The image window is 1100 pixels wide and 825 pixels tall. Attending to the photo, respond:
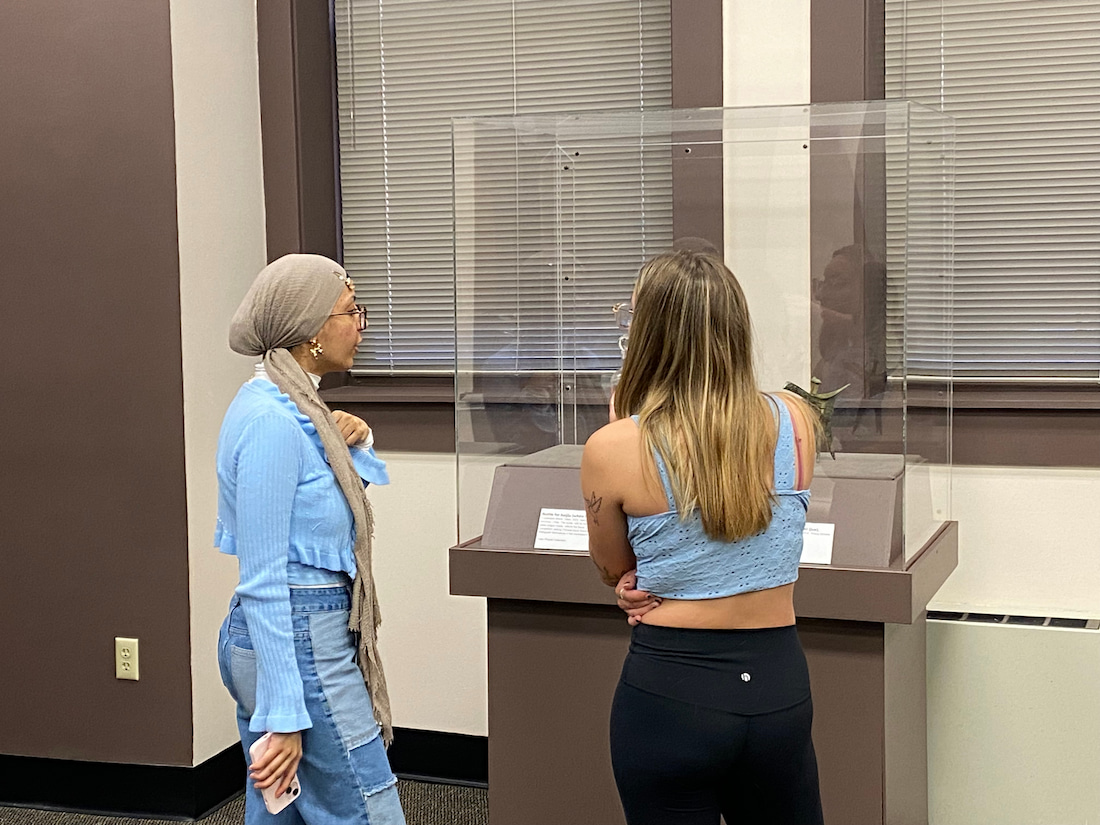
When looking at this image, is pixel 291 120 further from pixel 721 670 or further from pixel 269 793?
pixel 721 670

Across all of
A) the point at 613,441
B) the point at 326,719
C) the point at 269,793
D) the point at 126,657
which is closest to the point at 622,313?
the point at 613,441

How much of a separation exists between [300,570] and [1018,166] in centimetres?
227

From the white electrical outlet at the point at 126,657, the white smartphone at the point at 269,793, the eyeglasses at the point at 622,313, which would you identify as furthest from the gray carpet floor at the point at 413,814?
the white smartphone at the point at 269,793

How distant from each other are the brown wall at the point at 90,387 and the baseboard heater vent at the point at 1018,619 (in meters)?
2.05

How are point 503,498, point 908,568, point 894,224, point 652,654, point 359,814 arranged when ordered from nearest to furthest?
point 652,654 < point 359,814 < point 908,568 < point 894,224 < point 503,498

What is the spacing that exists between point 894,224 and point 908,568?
74 centimetres

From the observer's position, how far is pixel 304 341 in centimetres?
199

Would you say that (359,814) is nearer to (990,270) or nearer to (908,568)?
(908,568)

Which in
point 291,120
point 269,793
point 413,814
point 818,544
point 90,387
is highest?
point 291,120

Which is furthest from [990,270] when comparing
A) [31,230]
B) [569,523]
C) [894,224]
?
[31,230]

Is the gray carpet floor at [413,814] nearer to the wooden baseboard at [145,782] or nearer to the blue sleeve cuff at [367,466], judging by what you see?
the wooden baseboard at [145,782]

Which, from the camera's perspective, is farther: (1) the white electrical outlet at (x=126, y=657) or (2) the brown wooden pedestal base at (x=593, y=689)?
(1) the white electrical outlet at (x=126, y=657)

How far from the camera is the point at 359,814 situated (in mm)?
1918

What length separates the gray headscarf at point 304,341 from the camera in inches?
76.9
